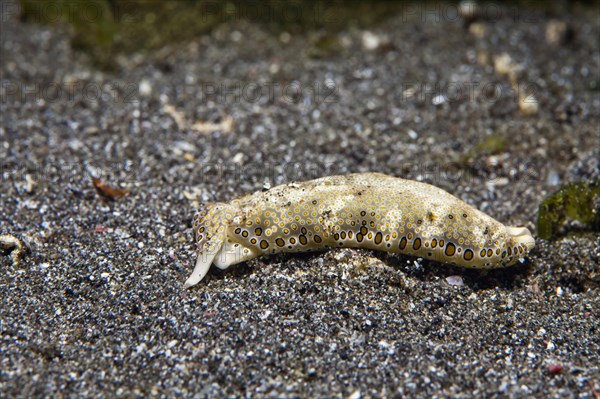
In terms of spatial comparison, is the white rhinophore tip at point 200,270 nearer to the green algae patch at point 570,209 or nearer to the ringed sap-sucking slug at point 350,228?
the ringed sap-sucking slug at point 350,228

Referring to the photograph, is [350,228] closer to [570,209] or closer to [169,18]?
[570,209]

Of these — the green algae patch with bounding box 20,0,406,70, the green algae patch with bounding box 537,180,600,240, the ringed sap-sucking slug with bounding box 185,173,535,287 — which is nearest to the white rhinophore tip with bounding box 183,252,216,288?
the ringed sap-sucking slug with bounding box 185,173,535,287

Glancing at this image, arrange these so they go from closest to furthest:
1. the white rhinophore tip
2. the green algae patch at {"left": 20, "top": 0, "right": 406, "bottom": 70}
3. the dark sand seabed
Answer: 1. the dark sand seabed
2. the white rhinophore tip
3. the green algae patch at {"left": 20, "top": 0, "right": 406, "bottom": 70}

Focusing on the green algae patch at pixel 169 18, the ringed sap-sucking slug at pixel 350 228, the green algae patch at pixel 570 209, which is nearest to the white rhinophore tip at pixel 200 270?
the ringed sap-sucking slug at pixel 350 228

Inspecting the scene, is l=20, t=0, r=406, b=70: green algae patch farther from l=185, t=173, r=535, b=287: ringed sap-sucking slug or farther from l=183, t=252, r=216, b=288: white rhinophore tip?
l=183, t=252, r=216, b=288: white rhinophore tip

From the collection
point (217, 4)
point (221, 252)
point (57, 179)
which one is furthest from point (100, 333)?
point (217, 4)

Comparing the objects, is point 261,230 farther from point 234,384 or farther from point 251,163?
point 251,163
